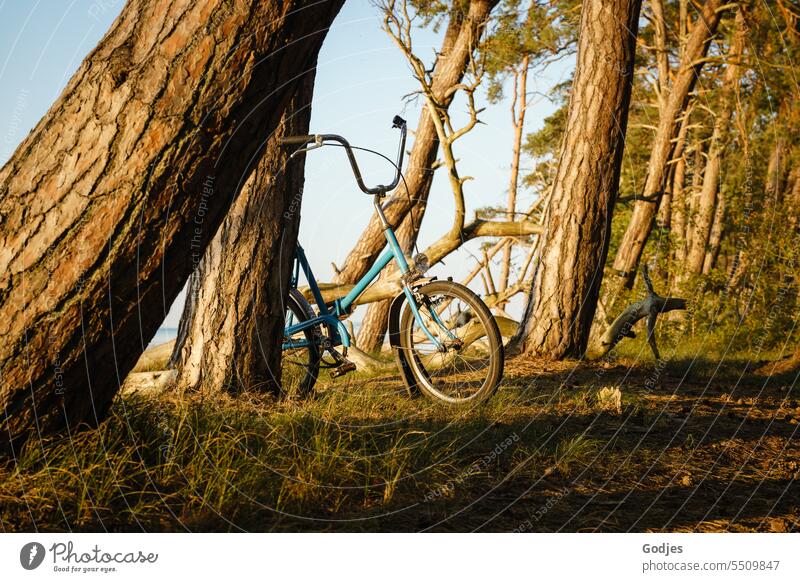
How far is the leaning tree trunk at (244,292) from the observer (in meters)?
4.88

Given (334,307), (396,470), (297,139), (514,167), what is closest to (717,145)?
(514,167)

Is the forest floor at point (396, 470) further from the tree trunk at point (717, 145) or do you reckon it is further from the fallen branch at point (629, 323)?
the tree trunk at point (717, 145)

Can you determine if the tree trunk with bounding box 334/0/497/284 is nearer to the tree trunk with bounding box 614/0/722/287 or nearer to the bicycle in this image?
the tree trunk with bounding box 614/0/722/287

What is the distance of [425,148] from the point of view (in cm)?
1061

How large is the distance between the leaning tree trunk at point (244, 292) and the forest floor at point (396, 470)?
12.7 inches

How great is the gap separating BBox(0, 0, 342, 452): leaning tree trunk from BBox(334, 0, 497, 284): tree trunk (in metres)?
6.76

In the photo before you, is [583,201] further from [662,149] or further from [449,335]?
[662,149]

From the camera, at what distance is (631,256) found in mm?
12062

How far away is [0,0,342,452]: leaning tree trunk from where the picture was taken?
2.80 m

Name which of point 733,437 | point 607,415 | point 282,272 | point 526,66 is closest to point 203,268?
point 282,272

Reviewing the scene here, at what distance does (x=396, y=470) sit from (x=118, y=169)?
1.76 metres

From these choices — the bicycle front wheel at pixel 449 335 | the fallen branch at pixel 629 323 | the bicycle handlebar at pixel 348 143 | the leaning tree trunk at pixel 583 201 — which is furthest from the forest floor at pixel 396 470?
the fallen branch at pixel 629 323

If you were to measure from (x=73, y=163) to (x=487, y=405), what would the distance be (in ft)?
9.69

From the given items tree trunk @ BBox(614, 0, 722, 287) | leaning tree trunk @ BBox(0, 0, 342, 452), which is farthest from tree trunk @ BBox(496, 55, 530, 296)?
leaning tree trunk @ BBox(0, 0, 342, 452)
